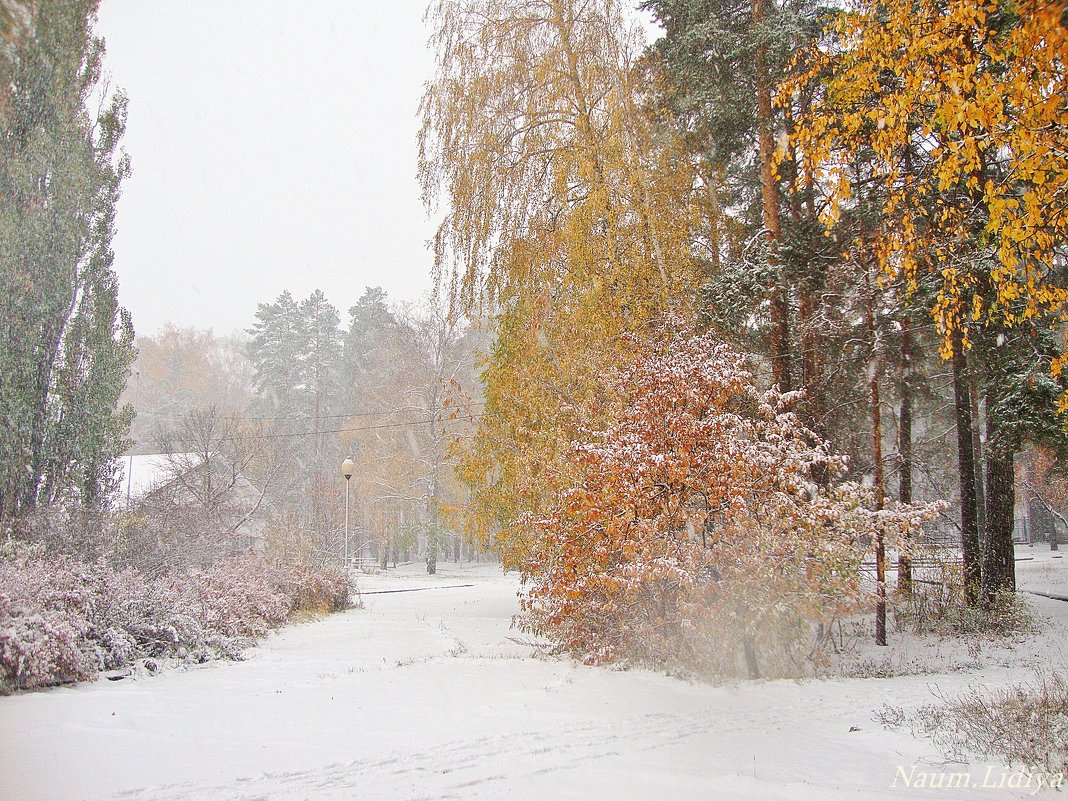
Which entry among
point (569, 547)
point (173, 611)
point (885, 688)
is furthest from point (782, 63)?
point (173, 611)

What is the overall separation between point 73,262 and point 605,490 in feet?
30.8

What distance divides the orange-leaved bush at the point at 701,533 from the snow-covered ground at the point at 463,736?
0.54m

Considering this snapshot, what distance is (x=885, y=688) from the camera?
23.8ft

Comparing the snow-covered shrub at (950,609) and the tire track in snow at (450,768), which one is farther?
the snow-covered shrub at (950,609)

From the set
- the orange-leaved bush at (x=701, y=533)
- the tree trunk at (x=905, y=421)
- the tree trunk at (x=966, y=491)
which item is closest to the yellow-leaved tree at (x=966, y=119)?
the orange-leaved bush at (x=701, y=533)

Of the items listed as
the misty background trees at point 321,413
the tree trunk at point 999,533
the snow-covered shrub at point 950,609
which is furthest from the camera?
the misty background trees at point 321,413

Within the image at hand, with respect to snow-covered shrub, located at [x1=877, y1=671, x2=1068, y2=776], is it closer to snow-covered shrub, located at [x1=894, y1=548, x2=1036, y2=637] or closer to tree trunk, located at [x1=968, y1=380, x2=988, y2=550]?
snow-covered shrub, located at [x1=894, y1=548, x2=1036, y2=637]

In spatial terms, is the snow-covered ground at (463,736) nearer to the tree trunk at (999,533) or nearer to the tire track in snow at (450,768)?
the tire track in snow at (450,768)

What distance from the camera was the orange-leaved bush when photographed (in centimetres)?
700

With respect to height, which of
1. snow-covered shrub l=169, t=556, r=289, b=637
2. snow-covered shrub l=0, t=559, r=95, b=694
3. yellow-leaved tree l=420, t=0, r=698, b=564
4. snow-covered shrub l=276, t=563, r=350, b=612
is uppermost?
yellow-leaved tree l=420, t=0, r=698, b=564

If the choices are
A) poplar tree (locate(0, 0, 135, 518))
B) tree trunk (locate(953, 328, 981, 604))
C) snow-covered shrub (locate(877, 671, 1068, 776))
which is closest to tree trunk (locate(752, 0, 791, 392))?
tree trunk (locate(953, 328, 981, 604))

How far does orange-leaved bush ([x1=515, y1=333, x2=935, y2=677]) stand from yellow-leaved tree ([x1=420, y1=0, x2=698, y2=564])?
2.00 metres

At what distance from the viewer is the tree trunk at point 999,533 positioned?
11164mm

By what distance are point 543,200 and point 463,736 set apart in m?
8.26
